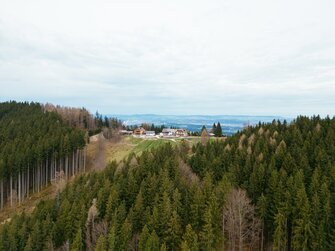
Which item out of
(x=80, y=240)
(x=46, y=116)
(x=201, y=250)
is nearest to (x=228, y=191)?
(x=201, y=250)

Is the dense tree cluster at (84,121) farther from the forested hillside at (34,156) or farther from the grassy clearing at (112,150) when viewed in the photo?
the forested hillside at (34,156)

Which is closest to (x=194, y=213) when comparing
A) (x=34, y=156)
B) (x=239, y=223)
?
(x=239, y=223)

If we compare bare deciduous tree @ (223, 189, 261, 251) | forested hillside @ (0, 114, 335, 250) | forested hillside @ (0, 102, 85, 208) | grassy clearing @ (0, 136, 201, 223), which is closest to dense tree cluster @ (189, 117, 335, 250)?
forested hillside @ (0, 114, 335, 250)

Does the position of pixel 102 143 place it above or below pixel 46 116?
below

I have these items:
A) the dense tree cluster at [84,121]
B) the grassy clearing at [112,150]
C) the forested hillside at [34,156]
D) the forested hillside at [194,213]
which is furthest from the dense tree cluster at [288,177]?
the dense tree cluster at [84,121]

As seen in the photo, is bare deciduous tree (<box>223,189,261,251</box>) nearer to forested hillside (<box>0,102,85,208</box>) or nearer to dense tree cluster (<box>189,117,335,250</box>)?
dense tree cluster (<box>189,117,335,250</box>)

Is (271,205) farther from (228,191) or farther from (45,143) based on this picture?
(45,143)

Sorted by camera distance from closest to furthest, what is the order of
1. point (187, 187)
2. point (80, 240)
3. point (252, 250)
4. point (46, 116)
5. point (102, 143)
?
1. point (80, 240)
2. point (252, 250)
3. point (187, 187)
4. point (102, 143)
5. point (46, 116)

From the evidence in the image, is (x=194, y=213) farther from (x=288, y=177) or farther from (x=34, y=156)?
(x=34, y=156)

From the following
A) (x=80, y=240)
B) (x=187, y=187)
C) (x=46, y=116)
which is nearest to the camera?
(x=80, y=240)
